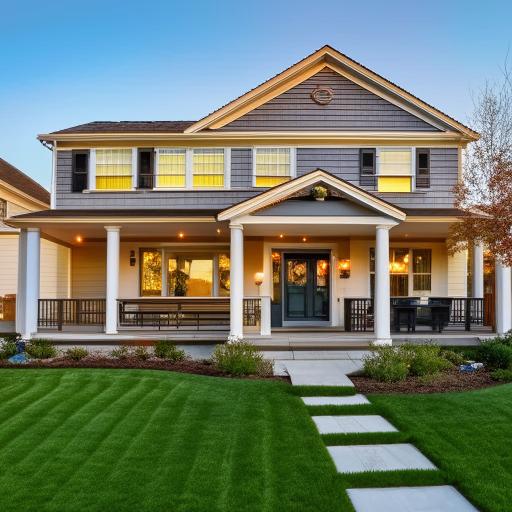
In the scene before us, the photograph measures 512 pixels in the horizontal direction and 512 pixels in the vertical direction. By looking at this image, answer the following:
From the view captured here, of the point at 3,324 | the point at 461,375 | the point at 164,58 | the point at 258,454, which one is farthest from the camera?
the point at 164,58

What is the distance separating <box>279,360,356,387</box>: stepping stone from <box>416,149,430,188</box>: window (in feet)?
23.3

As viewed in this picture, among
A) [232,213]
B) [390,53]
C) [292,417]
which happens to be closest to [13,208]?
[232,213]

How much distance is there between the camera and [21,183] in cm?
2731

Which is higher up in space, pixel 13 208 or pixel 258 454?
pixel 13 208

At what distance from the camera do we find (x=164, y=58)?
2672 cm

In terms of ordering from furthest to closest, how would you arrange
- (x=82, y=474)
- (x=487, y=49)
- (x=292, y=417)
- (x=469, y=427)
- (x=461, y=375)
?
(x=487, y=49)
(x=461, y=375)
(x=292, y=417)
(x=469, y=427)
(x=82, y=474)

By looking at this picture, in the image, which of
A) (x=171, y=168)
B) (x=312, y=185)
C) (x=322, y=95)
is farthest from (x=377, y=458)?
(x=322, y=95)

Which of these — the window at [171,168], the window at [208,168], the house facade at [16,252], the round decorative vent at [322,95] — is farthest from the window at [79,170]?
the round decorative vent at [322,95]

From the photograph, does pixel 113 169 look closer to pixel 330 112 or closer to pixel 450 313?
pixel 330 112

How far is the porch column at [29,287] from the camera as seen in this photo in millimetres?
13859

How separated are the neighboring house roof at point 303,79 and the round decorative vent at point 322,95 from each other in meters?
0.57

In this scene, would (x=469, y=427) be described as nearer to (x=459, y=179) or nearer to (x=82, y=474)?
(x=82, y=474)

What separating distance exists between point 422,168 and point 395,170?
84 centimetres

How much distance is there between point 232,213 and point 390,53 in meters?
16.3
